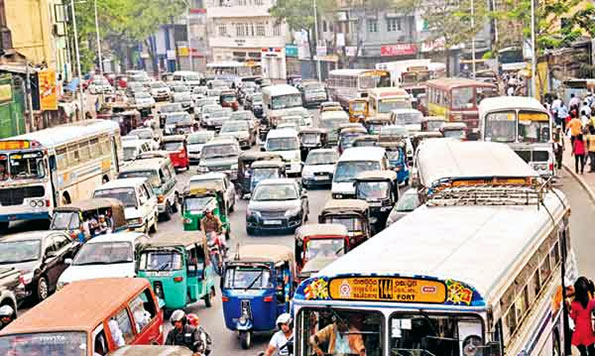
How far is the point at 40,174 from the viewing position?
3381 cm

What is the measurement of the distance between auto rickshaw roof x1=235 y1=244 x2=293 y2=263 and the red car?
26699 millimetres

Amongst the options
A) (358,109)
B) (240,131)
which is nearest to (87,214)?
(240,131)

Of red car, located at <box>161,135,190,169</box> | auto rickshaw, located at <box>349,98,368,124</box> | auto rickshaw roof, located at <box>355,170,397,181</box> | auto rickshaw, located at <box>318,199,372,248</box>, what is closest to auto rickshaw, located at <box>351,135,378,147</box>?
red car, located at <box>161,135,190,169</box>

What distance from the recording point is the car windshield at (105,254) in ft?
77.8

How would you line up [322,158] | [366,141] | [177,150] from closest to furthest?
[322,158] < [366,141] < [177,150]

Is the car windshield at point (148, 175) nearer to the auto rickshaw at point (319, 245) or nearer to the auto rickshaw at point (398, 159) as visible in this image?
the auto rickshaw at point (398, 159)

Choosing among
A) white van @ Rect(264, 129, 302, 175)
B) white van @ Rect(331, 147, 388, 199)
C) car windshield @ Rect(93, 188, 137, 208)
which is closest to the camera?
car windshield @ Rect(93, 188, 137, 208)

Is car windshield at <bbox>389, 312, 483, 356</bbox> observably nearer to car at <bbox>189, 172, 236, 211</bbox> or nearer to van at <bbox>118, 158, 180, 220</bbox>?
car at <bbox>189, 172, 236, 211</bbox>

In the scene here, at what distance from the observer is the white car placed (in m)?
23.2

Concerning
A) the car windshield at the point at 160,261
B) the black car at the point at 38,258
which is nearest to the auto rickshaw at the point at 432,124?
the black car at the point at 38,258

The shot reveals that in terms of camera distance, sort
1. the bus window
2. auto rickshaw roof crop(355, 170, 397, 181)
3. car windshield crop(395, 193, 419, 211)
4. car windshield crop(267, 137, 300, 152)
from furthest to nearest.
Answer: the bus window → car windshield crop(267, 137, 300, 152) → auto rickshaw roof crop(355, 170, 397, 181) → car windshield crop(395, 193, 419, 211)

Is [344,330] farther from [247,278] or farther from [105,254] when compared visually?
[105,254]

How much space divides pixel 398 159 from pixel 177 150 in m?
12.0

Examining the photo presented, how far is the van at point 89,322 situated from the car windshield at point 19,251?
25.3ft
